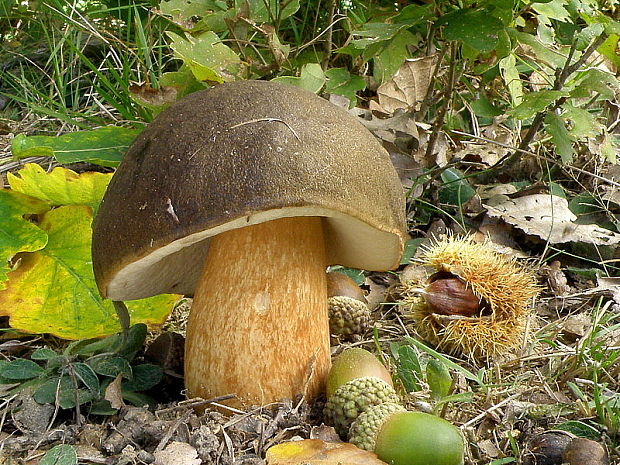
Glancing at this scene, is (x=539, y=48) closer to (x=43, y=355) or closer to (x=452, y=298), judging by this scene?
(x=452, y=298)

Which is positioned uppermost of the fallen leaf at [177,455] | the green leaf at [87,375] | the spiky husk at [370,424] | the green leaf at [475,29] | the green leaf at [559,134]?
the green leaf at [475,29]

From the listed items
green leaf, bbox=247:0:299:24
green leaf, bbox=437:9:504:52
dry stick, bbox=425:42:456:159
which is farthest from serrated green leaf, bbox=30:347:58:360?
dry stick, bbox=425:42:456:159

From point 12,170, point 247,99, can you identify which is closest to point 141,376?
point 247,99

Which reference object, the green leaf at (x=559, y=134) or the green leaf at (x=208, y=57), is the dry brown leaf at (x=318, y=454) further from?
the green leaf at (x=559, y=134)

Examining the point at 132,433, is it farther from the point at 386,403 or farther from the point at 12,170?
Answer: the point at 12,170

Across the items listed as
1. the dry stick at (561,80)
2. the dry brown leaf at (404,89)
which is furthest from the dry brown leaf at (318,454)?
the dry brown leaf at (404,89)

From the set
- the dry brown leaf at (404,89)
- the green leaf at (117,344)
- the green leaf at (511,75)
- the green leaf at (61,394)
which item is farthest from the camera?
the dry brown leaf at (404,89)

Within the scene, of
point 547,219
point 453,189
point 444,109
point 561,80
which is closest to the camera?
point 561,80

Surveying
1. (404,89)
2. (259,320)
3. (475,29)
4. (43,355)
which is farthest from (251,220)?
(404,89)
